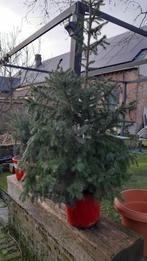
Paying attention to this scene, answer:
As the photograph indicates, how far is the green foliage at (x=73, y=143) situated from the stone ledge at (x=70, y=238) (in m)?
0.29

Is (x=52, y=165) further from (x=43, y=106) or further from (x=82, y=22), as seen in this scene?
(x=82, y=22)

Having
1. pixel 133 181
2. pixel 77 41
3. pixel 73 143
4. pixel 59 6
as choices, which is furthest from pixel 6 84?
pixel 73 143

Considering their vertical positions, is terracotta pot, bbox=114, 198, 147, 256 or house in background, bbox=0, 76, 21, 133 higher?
house in background, bbox=0, 76, 21, 133

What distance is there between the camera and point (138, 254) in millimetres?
1527

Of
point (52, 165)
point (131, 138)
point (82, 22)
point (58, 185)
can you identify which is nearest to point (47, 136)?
point (52, 165)

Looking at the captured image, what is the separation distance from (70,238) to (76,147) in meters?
0.69

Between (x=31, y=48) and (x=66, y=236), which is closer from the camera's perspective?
(x=66, y=236)

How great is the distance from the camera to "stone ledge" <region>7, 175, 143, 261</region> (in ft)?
4.76

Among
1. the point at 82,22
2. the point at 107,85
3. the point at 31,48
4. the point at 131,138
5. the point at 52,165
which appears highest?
the point at 31,48

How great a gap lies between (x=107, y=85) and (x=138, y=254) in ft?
3.86

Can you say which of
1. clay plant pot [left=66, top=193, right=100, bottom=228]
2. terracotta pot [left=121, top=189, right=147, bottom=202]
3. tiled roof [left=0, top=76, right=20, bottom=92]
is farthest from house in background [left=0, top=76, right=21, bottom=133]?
clay plant pot [left=66, top=193, right=100, bottom=228]

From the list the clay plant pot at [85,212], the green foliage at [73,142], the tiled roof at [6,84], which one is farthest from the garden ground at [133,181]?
the tiled roof at [6,84]

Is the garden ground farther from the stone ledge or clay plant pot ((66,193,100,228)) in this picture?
clay plant pot ((66,193,100,228))

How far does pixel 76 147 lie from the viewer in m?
1.48
